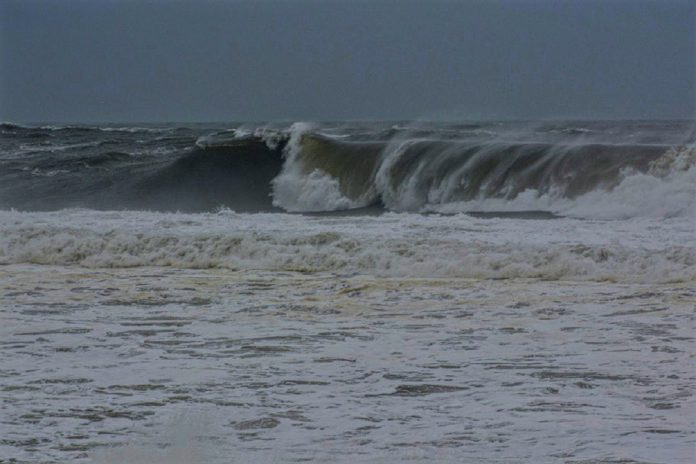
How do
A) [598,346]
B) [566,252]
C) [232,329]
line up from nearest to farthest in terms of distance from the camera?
[598,346]
[232,329]
[566,252]

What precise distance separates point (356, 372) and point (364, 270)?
448 centimetres

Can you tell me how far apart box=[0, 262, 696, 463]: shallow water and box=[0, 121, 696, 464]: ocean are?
2 centimetres

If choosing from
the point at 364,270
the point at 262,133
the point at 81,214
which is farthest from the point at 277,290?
the point at 262,133

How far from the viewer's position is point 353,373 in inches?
236

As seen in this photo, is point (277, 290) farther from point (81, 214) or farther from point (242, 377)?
point (81, 214)

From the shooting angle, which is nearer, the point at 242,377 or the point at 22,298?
the point at 242,377

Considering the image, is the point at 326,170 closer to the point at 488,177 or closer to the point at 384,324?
the point at 488,177

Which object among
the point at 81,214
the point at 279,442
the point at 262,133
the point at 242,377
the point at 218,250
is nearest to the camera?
the point at 279,442

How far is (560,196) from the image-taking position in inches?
630

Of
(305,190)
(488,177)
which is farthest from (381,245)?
(305,190)

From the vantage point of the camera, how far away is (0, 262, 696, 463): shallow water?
4.65m

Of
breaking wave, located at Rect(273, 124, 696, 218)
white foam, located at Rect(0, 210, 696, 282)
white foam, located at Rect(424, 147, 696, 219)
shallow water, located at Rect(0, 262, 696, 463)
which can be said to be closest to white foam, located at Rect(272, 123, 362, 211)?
breaking wave, located at Rect(273, 124, 696, 218)

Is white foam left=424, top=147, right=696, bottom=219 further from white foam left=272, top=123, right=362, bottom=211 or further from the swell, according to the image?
the swell

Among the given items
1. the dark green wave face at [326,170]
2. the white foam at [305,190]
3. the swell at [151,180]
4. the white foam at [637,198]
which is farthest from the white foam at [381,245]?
the swell at [151,180]
